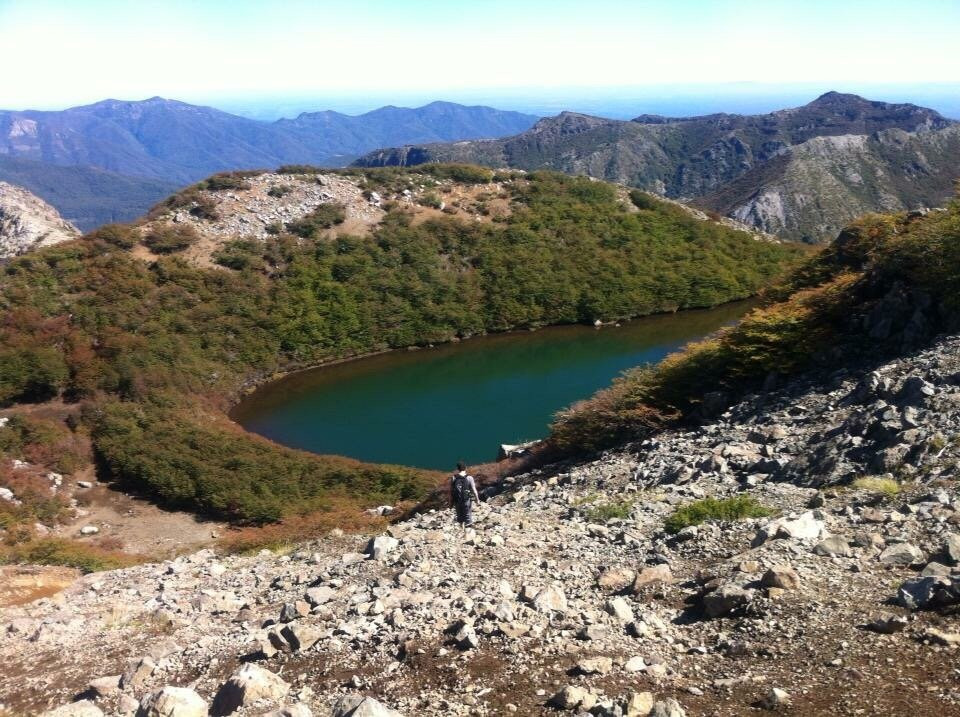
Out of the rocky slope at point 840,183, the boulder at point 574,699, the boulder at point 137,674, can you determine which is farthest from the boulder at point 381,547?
the rocky slope at point 840,183

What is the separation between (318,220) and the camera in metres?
52.5

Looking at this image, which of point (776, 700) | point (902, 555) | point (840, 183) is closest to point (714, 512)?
point (902, 555)

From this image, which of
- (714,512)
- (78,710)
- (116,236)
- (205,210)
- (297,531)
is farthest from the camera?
(205,210)

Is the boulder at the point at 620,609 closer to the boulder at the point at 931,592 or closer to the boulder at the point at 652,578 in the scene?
the boulder at the point at 652,578

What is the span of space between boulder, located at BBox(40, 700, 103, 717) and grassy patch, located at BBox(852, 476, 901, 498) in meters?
10.7

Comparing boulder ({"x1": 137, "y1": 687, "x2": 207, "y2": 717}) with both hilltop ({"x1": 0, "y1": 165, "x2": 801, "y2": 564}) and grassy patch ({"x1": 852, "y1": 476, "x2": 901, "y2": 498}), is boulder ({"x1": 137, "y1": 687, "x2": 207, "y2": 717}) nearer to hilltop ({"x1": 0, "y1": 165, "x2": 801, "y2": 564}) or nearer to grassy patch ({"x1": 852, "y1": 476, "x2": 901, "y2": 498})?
grassy patch ({"x1": 852, "y1": 476, "x2": 901, "y2": 498})

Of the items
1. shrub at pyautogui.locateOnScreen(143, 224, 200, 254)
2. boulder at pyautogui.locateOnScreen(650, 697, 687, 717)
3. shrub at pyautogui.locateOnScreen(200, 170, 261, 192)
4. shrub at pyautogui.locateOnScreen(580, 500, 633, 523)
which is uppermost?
shrub at pyautogui.locateOnScreen(200, 170, 261, 192)

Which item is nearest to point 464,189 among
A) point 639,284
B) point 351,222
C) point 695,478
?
point 351,222

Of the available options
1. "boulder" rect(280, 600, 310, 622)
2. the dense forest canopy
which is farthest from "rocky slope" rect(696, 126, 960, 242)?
"boulder" rect(280, 600, 310, 622)

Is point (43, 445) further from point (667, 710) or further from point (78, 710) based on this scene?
point (667, 710)

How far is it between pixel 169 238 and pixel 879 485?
46114mm

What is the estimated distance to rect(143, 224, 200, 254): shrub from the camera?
150ft

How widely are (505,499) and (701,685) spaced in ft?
32.0

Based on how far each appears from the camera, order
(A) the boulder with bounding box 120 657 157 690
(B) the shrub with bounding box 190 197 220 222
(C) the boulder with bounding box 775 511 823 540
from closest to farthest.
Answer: (A) the boulder with bounding box 120 657 157 690, (C) the boulder with bounding box 775 511 823 540, (B) the shrub with bounding box 190 197 220 222
